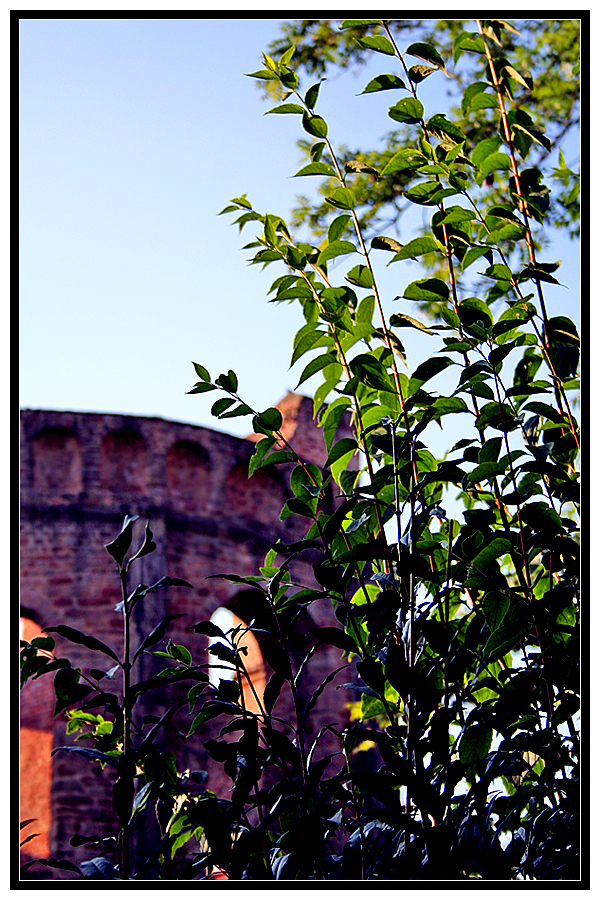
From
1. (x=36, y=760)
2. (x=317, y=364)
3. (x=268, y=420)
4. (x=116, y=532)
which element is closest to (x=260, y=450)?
(x=268, y=420)

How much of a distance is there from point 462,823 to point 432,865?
109mm

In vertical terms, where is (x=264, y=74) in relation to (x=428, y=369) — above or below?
above

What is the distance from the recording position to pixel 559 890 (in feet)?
3.78

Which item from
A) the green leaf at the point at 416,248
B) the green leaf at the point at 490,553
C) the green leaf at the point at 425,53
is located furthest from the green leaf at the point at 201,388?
the green leaf at the point at 425,53

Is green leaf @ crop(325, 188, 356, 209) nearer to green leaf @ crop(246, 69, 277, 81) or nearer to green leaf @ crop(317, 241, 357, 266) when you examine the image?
green leaf @ crop(317, 241, 357, 266)

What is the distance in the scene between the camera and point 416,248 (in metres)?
1.44

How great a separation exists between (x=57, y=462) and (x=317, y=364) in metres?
8.53

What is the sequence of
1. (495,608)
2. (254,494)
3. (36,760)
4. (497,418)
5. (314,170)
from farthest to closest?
1. (254,494)
2. (36,760)
3. (314,170)
4. (497,418)
5. (495,608)

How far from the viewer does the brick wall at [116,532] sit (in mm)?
8211

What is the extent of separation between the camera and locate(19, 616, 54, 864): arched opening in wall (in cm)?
800

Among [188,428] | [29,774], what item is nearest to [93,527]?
[188,428]

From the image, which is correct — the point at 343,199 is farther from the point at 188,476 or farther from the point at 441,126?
the point at 188,476
